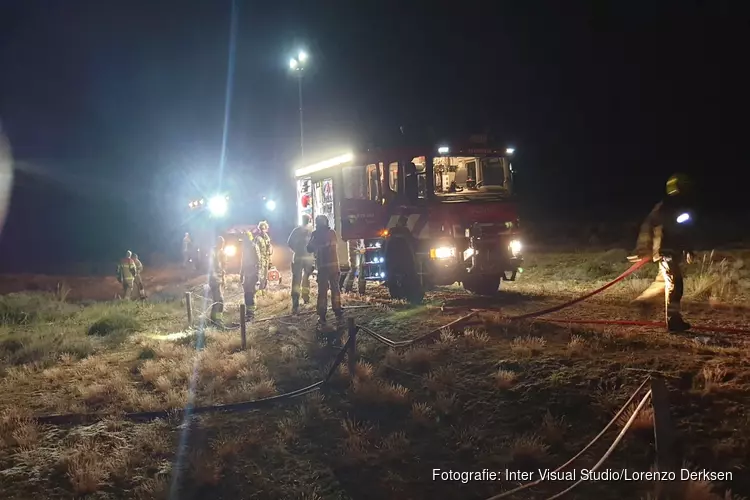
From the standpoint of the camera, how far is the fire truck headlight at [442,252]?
11.1 metres

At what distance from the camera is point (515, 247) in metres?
11.6

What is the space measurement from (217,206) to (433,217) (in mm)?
10574

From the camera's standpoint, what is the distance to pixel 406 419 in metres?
6.39

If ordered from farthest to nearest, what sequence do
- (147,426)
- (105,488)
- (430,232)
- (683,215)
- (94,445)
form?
(430,232), (683,215), (147,426), (94,445), (105,488)

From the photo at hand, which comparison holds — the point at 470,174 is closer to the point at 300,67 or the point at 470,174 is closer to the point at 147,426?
the point at 147,426

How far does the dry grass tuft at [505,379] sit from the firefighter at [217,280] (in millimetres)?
7225

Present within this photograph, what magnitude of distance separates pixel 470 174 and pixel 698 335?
568cm

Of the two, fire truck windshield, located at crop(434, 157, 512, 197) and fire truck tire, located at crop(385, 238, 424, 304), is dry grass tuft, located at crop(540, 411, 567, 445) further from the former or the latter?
fire truck windshield, located at crop(434, 157, 512, 197)

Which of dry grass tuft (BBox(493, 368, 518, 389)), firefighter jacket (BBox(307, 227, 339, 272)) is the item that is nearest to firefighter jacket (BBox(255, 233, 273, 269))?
firefighter jacket (BBox(307, 227, 339, 272))

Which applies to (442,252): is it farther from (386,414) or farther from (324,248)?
(386,414)

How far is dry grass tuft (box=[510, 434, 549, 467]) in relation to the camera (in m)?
5.29

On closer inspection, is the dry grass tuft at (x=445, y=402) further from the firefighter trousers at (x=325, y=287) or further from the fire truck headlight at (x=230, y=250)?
the fire truck headlight at (x=230, y=250)

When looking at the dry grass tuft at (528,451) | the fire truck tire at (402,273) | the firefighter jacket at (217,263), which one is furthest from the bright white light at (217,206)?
the dry grass tuft at (528,451)

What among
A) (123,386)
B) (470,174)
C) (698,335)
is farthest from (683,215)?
(123,386)
